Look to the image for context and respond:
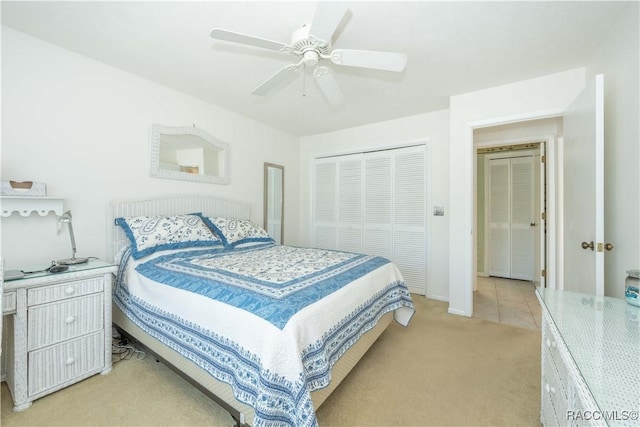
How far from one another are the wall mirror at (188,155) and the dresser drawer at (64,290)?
1.21 meters

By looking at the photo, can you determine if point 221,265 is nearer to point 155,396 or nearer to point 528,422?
point 155,396

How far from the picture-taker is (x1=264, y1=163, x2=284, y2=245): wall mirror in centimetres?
399

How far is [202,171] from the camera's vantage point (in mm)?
3121

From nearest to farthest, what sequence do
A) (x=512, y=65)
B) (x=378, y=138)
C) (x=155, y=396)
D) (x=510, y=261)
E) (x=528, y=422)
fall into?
(x=528, y=422) < (x=155, y=396) < (x=512, y=65) < (x=378, y=138) < (x=510, y=261)

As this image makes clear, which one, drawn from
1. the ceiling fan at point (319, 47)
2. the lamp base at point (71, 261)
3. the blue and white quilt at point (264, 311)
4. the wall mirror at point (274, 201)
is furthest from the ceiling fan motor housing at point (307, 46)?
the wall mirror at point (274, 201)

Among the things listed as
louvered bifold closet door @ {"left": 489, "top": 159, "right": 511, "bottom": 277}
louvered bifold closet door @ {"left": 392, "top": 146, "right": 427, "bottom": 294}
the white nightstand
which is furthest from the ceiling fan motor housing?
louvered bifold closet door @ {"left": 489, "top": 159, "right": 511, "bottom": 277}

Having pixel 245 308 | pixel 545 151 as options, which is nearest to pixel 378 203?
pixel 545 151

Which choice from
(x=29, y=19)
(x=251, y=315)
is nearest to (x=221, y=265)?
(x=251, y=315)

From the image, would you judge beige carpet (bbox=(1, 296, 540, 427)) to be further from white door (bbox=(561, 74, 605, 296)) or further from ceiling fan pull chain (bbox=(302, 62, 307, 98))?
ceiling fan pull chain (bbox=(302, 62, 307, 98))

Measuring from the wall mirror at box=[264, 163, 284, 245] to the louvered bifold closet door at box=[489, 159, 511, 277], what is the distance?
363 cm

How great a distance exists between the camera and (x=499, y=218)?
4617 millimetres

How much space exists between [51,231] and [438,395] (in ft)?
9.95

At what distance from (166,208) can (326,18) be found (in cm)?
235

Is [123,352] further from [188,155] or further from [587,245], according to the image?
[587,245]
